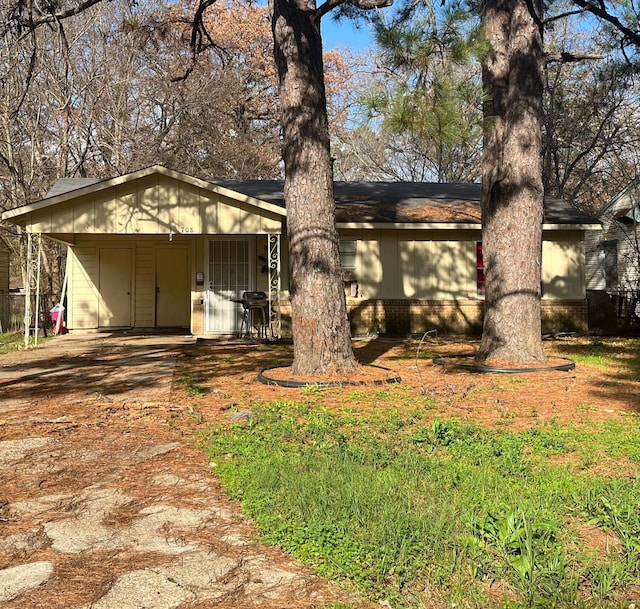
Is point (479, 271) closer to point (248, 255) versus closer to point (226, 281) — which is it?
point (248, 255)

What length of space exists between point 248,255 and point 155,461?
1051cm

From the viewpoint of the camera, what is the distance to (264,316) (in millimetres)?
13414

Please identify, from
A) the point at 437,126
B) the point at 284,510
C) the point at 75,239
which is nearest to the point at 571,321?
the point at 437,126

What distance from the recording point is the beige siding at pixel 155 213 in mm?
12523

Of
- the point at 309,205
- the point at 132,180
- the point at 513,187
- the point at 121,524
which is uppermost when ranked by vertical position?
the point at 132,180

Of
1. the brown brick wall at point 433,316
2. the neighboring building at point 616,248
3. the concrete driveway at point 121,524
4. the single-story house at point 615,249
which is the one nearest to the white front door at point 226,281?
the brown brick wall at point 433,316

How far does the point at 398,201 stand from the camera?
52.5ft

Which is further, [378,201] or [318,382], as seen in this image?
[378,201]

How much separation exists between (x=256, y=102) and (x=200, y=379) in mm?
20892

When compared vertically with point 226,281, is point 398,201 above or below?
above

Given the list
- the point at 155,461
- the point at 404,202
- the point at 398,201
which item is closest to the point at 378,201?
the point at 398,201

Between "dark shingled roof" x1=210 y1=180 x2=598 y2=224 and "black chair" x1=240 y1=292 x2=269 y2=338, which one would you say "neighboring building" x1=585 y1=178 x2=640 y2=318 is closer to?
"dark shingled roof" x1=210 y1=180 x2=598 y2=224

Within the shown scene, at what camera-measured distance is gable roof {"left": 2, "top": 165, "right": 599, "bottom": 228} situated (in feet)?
41.5

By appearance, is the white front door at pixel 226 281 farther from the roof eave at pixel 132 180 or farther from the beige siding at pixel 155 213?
the roof eave at pixel 132 180
